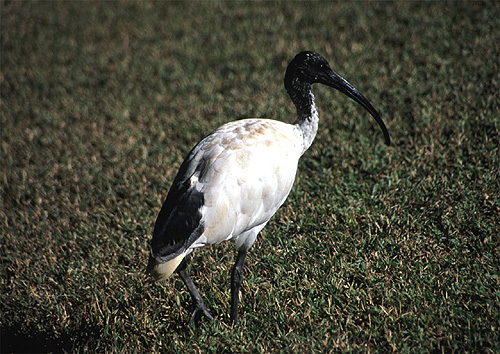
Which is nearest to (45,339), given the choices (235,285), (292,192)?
(235,285)

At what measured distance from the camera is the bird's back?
2.80m

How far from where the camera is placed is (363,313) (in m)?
2.92

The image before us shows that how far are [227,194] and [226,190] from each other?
0.02 m

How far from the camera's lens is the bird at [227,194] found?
9.19ft

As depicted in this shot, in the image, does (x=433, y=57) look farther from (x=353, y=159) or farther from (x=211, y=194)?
(x=211, y=194)

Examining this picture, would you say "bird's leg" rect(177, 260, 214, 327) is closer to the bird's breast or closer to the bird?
the bird

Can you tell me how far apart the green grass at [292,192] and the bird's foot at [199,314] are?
56 millimetres

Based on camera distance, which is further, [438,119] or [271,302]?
[438,119]

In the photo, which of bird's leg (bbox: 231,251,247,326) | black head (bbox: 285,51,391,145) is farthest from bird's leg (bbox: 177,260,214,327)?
black head (bbox: 285,51,391,145)

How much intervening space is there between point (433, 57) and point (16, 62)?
569cm

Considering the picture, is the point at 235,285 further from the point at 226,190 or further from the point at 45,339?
the point at 45,339

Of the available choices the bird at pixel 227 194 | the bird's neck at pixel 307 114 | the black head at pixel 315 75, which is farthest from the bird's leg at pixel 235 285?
the black head at pixel 315 75

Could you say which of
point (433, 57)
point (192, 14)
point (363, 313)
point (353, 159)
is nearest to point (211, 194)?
point (363, 313)

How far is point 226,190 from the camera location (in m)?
2.87
